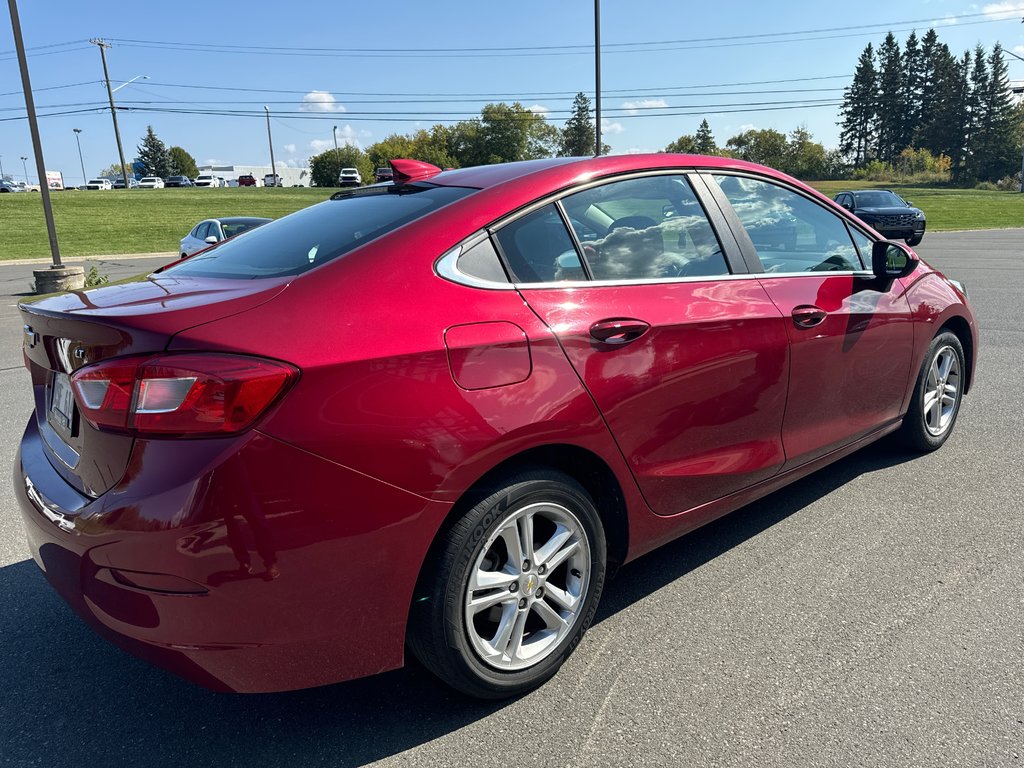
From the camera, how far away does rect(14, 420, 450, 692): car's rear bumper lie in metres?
1.78

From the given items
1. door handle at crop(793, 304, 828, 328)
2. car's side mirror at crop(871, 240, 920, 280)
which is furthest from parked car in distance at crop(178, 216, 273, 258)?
door handle at crop(793, 304, 828, 328)

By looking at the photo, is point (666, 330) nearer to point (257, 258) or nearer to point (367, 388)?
Answer: point (367, 388)

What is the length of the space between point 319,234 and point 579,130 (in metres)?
118

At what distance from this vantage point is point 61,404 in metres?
2.27

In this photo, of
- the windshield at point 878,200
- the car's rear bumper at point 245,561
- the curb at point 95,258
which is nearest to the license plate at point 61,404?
the car's rear bumper at point 245,561

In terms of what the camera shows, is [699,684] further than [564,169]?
No

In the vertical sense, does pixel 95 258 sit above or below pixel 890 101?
below

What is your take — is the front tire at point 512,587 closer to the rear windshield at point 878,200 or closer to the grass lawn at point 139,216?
the rear windshield at point 878,200

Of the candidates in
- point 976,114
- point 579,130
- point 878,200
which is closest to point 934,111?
point 976,114

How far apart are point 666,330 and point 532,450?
689 millimetres

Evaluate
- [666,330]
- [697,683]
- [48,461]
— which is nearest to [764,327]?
[666,330]

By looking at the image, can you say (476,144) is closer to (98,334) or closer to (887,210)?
(887,210)

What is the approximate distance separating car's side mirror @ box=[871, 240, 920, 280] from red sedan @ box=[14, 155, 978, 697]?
62 centimetres

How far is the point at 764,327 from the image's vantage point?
2961 millimetres
